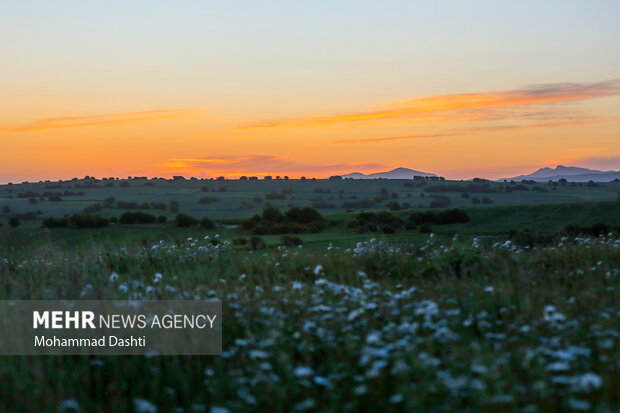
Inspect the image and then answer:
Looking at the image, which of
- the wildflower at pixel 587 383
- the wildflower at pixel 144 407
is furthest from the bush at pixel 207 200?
the wildflower at pixel 587 383

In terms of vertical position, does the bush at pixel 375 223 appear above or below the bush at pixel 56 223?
below

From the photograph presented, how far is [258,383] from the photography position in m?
5.34

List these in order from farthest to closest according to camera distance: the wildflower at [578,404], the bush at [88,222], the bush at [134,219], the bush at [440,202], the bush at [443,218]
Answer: the bush at [440,202]
the bush at [134,219]
the bush at [88,222]
the bush at [443,218]
the wildflower at [578,404]

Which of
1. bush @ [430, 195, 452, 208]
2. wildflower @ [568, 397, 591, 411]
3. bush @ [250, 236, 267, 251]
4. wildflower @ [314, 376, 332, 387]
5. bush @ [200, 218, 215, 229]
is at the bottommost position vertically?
bush @ [430, 195, 452, 208]

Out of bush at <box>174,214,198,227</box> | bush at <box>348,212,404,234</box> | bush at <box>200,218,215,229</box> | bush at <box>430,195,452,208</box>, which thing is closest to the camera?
bush at <box>348,212,404,234</box>

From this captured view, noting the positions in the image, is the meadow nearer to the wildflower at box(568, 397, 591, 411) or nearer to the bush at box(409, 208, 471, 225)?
the wildflower at box(568, 397, 591, 411)

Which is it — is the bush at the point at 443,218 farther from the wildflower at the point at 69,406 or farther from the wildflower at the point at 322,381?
the wildflower at the point at 69,406

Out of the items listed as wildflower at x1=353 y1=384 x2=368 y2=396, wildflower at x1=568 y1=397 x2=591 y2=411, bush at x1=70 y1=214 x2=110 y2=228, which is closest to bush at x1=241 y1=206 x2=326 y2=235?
bush at x1=70 y1=214 x2=110 y2=228

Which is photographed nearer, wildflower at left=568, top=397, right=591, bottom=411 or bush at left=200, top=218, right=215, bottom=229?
wildflower at left=568, top=397, right=591, bottom=411

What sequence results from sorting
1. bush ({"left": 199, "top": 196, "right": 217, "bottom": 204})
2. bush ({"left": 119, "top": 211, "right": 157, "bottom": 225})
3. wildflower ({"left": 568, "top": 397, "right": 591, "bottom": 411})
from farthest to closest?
bush ({"left": 199, "top": 196, "right": 217, "bottom": 204}), bush ({"left": 119, "top": 211, "right": 157, "bottom": 225}), wildflower ({"left": 568, "top": 397, "right": 591, "bottom": 411})

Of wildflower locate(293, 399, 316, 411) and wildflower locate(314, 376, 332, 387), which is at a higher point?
wildflower locate(314, 376, 332, 387)

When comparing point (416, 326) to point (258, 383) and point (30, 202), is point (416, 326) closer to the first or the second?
point (258, 383)

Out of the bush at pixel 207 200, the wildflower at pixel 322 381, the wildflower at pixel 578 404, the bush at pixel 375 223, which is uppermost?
the wildflower at pixel 578 404

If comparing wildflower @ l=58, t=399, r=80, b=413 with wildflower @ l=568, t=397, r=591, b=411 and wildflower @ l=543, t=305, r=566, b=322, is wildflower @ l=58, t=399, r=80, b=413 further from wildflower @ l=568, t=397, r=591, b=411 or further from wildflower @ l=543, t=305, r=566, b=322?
wildflower @ l=543, t=305, r=566, b=322
